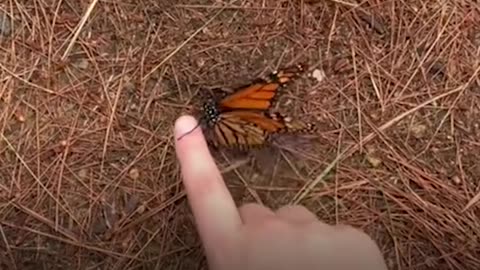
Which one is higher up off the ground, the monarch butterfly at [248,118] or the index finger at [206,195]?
the monarch butterfly at [248,118]

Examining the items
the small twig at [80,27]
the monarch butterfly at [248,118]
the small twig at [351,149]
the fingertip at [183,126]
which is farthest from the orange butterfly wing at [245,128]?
the small twig at [80,27]

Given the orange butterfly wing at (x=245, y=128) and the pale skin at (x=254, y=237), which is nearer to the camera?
the pale skin at (x=254, y=237)

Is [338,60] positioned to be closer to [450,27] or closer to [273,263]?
[450,27]

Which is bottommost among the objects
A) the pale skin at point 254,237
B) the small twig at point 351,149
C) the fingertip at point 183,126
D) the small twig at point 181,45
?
the pale skin at point 254,237

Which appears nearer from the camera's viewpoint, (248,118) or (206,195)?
(206,195)

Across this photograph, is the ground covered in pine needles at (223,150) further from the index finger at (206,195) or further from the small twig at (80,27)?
the index finger at (206,195)

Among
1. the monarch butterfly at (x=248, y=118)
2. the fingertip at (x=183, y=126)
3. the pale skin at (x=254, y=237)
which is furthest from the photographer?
the monarch butterfly at (x=248, y=118)

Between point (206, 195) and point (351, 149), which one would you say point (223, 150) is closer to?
point (351, 149)

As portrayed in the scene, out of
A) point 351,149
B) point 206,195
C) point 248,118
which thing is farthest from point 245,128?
point 206,195
